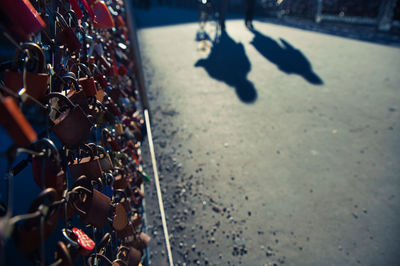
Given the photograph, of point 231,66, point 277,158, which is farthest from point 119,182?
point 231,66

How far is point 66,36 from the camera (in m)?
1.04

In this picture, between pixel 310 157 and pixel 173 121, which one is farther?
pixel 173 121

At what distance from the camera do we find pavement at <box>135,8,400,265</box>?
234 cm

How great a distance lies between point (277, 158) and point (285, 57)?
414 cm

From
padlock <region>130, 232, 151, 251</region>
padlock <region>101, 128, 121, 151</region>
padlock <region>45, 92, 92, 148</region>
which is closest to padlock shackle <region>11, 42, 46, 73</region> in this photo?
padlock <region>45, 92, 92, 148</region>

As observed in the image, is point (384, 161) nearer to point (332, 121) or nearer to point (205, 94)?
point (332, 121)

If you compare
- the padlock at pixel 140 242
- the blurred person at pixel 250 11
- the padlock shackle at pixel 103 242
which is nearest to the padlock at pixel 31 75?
the padlock shackle at pixel 103 242

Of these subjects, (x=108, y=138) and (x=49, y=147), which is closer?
(x=49, y=147)

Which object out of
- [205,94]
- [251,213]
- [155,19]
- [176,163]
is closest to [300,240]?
[251,213]

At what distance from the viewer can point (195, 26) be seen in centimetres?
958

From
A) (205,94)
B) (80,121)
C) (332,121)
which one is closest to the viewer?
(80,121)

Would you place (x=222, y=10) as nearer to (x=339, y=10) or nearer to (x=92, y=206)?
(x=339, y=10)

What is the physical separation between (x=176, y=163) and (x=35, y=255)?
8.47 ft

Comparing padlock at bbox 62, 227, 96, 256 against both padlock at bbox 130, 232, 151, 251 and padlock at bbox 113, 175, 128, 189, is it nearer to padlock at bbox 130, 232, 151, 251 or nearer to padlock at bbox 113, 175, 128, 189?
padlock at bbox 113, 175, 128, 189
